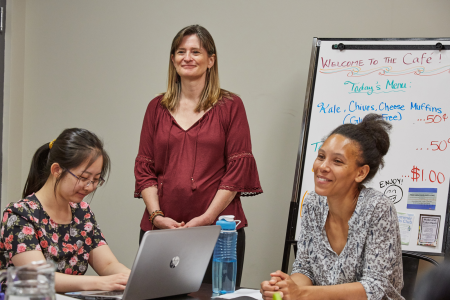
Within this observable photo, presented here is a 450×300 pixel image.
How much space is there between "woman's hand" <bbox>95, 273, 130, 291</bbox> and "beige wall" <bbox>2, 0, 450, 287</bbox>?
1696 mm

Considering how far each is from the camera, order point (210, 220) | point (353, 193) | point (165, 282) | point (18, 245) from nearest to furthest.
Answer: point (165, 282) → point (18, 245) → point (353, 193) → point (210, 220)

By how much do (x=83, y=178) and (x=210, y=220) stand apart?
0.59 meters

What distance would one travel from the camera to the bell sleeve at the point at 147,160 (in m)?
2.19

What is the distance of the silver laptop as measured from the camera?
129cm

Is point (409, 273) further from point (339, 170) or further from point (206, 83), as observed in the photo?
point (206, 83)

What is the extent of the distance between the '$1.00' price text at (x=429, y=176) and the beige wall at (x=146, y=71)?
2.72ft

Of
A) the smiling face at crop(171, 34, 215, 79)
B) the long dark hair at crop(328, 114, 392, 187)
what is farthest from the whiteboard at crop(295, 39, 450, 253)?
the smiling face at crop(171, 34, 215, 79)

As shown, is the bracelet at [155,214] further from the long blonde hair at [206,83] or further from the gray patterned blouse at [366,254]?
the gray patterned blouse at [366,254]

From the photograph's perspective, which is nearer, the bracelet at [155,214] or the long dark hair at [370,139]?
the long dark hair at [370,139]

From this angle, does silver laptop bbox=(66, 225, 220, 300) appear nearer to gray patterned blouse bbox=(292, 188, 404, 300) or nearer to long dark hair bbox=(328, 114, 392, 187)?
gray patterned blouse bbox=(292, 188, 404, 300)

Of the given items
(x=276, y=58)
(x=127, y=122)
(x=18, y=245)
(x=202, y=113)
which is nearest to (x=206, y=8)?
(x=276, y=58)

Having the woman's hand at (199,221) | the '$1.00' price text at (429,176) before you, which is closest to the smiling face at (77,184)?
the woman's hand at (199,221)

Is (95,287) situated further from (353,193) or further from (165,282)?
(353,193)

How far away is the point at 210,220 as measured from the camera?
2.04 metres
